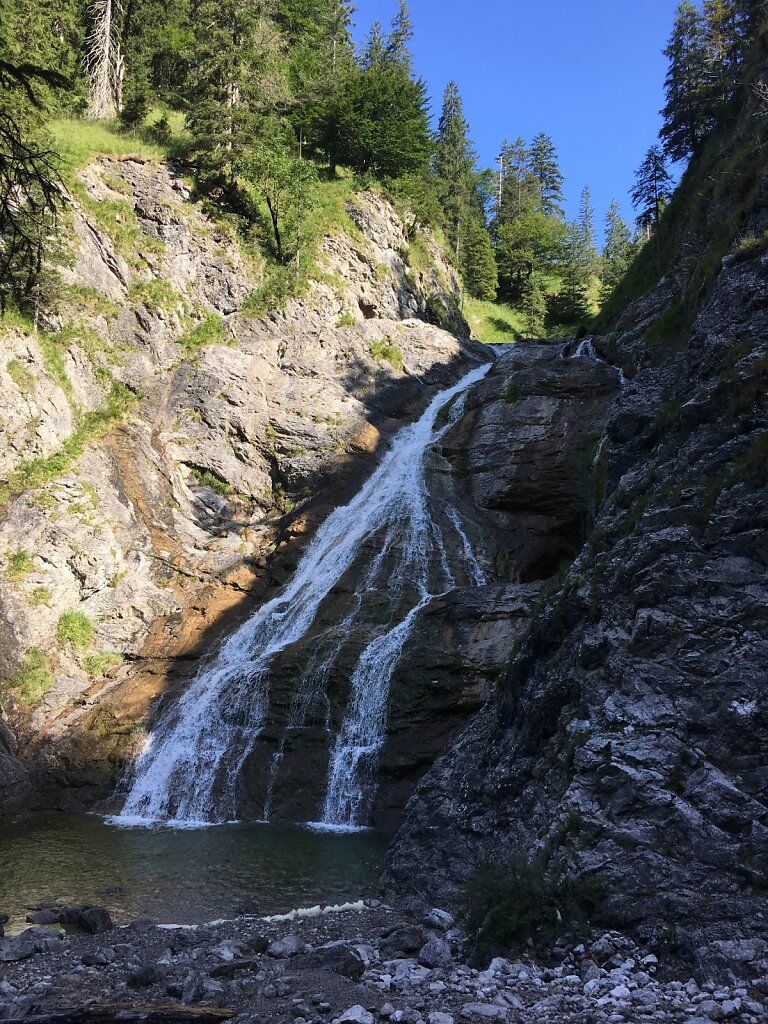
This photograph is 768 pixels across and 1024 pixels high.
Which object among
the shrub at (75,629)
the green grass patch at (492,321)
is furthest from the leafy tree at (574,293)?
the shrub at (75,629)

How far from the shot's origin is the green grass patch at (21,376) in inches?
917

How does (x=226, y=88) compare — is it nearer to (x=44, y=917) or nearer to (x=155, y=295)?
(x=155, y=295)

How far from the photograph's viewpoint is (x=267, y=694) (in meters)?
18.7

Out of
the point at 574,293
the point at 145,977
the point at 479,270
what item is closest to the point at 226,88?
the point at 479,270

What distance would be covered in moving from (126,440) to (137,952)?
20.8 m

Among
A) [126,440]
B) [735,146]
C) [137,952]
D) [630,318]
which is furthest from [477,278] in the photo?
[137,952]

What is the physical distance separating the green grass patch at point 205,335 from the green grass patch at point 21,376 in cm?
707

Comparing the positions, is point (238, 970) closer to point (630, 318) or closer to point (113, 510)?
point (113, 510)

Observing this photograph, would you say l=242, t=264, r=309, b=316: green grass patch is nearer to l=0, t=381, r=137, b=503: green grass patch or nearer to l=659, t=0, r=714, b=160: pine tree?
l=0, t=381, r=137, b=503: green grass patch

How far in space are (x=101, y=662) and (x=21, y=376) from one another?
979cm

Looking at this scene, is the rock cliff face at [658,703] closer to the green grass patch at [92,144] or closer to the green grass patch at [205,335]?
the green grass patch at [205,335]

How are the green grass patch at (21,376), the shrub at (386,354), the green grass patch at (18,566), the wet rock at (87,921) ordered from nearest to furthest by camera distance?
the wet rock at (87,921), the green grass patch at (18,566), the green grass patch at (21,376), the shrub at (386,354)

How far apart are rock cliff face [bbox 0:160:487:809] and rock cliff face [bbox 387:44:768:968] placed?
38.4ft

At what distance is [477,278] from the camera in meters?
57.7
